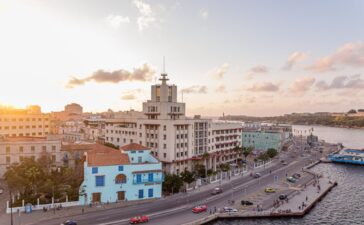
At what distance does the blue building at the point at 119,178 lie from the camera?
6141 cm

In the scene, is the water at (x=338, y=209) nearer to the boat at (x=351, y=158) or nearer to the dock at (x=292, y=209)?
the dock at (x=292, y=209)

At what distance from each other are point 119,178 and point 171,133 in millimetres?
26502

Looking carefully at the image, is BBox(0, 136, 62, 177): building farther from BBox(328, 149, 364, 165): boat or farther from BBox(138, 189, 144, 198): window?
BBox(328, 149, 364, 165): boat

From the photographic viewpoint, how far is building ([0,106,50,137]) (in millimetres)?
110250

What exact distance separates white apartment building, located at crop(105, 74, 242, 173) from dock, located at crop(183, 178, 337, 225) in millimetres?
31207

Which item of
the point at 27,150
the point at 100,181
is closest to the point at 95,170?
the point at 100,181

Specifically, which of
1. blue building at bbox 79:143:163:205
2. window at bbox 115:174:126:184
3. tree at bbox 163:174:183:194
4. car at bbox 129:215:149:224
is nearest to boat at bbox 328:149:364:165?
tree at bbox 163:174:183:194

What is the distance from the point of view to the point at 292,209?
6262 centimetres

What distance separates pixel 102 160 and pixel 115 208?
33.9ft

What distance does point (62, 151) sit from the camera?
271ft

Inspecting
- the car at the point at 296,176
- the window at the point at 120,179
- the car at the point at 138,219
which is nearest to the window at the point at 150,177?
the window at the point at 120,179

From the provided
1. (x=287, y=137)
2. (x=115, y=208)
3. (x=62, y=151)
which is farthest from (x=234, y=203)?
(x=287, y=137)

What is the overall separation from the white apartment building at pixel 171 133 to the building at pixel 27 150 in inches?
994

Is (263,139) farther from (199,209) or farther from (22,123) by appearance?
(22,123)
